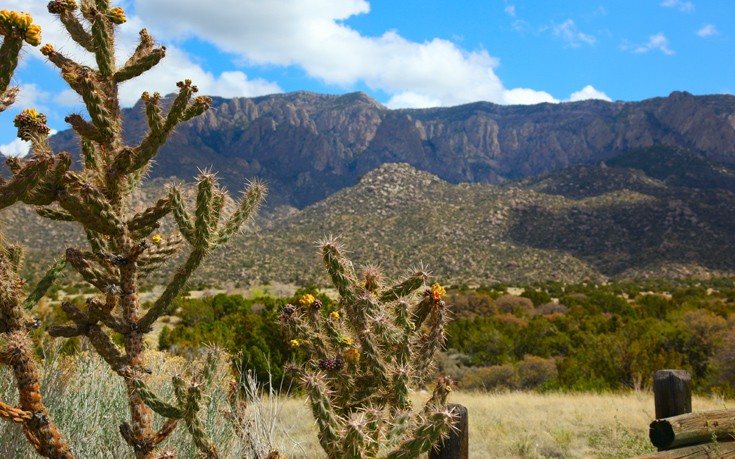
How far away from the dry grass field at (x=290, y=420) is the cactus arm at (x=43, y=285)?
0.79m

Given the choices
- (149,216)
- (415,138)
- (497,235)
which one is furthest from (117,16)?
(415,138)

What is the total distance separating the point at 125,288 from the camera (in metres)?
3.32

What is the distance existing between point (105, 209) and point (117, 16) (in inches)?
53.5

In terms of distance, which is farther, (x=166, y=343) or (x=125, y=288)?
(x=166, y=343)

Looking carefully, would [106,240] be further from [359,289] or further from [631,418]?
[631,418]

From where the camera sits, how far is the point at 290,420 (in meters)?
9.66

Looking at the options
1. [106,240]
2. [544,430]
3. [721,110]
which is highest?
[721,110]

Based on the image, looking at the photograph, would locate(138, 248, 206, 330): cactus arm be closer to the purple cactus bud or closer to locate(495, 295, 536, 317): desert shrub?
the purple cactus bud

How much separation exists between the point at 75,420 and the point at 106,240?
5.02 feet

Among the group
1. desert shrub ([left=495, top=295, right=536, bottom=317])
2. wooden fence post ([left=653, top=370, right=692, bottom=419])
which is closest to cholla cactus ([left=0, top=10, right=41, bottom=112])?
wooden fence post ([left=653, top=370, right=692, bottom=419])

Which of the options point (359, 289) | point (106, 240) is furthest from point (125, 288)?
point (359, 289)

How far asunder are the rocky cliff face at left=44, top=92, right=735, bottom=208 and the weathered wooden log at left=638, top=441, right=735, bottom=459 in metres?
127

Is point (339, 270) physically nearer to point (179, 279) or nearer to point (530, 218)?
point (179, 279)

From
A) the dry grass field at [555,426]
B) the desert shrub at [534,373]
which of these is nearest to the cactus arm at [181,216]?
the dry grass field at [555,426]
